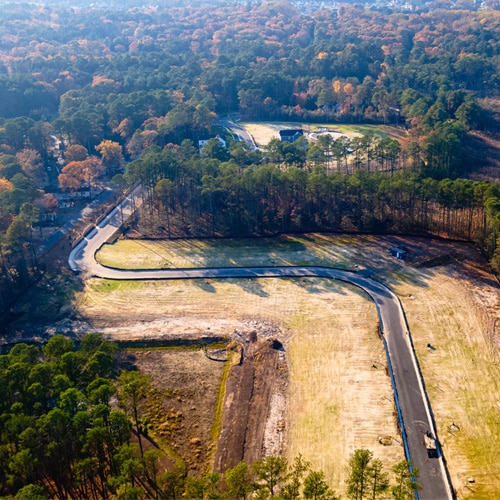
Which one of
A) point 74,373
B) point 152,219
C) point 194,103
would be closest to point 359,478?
point 74,373

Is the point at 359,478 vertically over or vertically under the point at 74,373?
over

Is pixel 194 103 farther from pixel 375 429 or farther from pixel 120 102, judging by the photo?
pixel 375 429

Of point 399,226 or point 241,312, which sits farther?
point 399,226

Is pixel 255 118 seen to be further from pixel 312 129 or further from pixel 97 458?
pixel 97 458

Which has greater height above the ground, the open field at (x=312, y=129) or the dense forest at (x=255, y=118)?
the dense forest at (x=255, y=118)

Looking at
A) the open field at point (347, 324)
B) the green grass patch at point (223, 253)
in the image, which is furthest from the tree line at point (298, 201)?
the open field at point (347, 324)

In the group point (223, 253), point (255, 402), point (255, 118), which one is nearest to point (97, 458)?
point (255, 402)

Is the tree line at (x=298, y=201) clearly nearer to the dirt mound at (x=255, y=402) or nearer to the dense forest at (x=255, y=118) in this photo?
the dense forest at (x=255, y=118)
